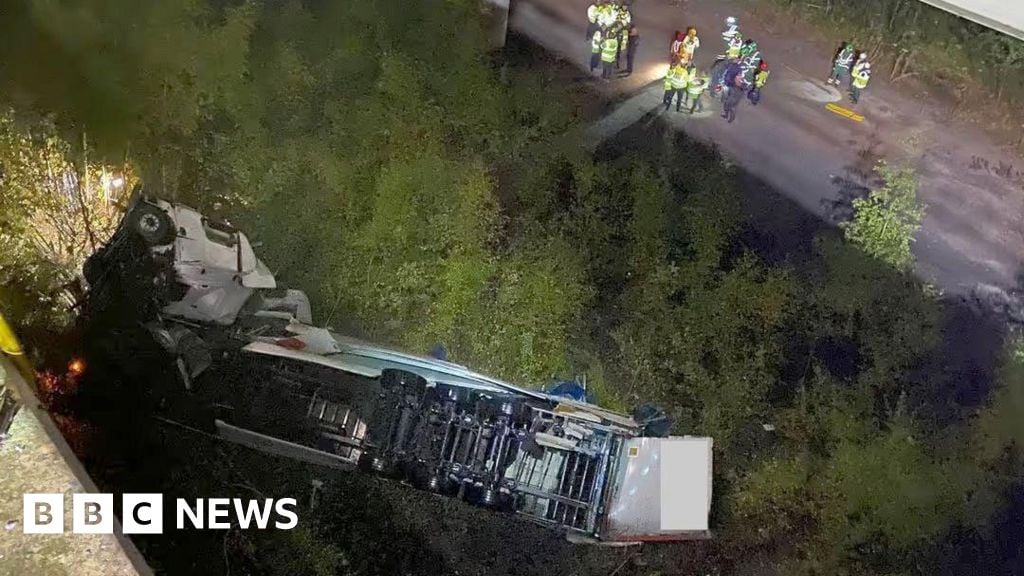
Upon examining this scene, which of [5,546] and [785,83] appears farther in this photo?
[785,83]

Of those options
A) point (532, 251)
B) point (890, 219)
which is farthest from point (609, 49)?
point (890, 219)

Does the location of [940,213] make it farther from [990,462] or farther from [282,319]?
[282,319]

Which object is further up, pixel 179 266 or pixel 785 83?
pixel 785 83

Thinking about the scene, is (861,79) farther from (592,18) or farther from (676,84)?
(592,18)

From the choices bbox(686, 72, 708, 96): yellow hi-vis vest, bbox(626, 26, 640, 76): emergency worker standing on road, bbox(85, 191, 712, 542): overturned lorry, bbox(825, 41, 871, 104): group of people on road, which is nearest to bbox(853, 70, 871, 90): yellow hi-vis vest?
bbox(825, 41, 871, 104): group of people on road

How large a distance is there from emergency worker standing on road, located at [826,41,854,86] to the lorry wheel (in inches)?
84.0

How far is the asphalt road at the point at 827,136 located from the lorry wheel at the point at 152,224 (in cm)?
128

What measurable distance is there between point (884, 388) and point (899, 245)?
17.9 inches

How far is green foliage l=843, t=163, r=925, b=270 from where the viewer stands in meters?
2.53

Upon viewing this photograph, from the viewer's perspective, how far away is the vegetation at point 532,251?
8.09ft

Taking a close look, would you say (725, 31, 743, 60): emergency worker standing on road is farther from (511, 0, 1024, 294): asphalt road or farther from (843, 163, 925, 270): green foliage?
(843, 163, 925, 270): green foliage

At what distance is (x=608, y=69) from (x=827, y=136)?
28.8 inches

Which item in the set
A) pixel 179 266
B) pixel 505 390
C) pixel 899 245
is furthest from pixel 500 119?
pixel 899 245

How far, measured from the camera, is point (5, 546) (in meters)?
2.40
